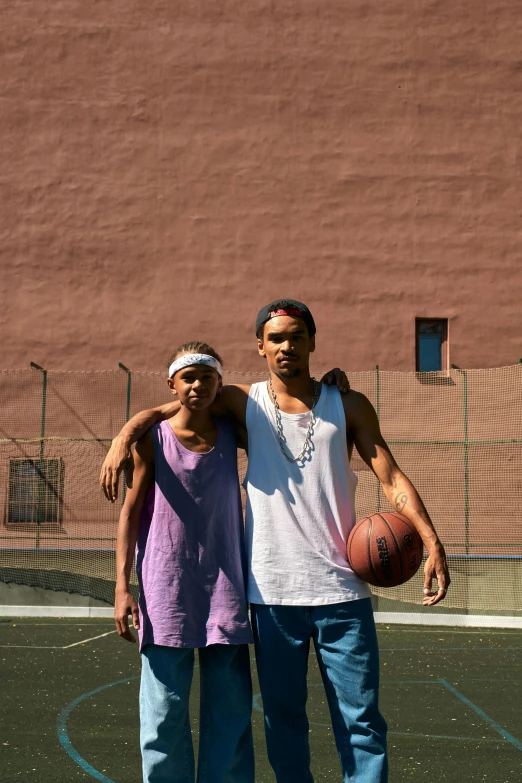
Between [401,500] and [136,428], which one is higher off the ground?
[136,428]

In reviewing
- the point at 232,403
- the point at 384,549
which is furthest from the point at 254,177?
the point at 384,549

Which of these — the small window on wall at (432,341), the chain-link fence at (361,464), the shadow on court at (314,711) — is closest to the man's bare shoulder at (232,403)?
the shadow on court at (314,711)

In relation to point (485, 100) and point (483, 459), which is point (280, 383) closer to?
point (483, 459)

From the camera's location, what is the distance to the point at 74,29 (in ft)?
58.9

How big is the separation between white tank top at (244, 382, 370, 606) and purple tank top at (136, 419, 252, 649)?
8cm

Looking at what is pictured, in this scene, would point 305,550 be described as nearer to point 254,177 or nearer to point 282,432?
point 282,432

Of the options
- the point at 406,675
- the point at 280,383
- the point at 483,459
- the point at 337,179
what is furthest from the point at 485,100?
the point at 280,383

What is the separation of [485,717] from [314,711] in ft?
3.51

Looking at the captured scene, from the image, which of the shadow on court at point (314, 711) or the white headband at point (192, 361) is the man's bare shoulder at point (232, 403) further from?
the shadow on court at point (314, 711)

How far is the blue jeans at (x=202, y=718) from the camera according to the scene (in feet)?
11.5

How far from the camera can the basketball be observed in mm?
3646

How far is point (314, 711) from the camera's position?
667 cm

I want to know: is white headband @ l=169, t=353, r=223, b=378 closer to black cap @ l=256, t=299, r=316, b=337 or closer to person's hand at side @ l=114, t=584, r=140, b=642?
black cap @ l=256, t=299, r=316, b=337

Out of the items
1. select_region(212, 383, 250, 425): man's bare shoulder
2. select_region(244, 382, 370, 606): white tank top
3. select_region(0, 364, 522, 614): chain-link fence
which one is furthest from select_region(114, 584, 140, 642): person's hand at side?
select_region(0, 364, 522, 614): chain-link fence
